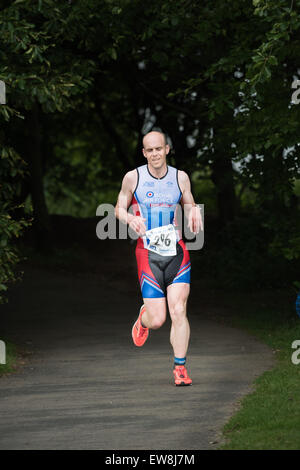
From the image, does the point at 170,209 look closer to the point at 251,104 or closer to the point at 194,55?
the point at 251,104

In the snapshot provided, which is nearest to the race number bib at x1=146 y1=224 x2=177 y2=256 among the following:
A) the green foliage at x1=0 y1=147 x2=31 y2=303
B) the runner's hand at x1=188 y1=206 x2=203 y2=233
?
the runner's hand at x1=188 y1=206 x2=203 y2=233

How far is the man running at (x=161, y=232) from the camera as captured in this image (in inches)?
346

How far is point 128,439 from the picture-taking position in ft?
22.9

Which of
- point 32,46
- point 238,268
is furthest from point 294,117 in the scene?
point 238,268

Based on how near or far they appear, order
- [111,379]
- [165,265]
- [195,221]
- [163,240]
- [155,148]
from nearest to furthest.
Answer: [195,221], [155,148], [163,240], [165,265], [111,379]

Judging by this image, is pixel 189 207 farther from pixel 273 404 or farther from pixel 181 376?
pixel 273 404

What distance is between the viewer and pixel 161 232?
29.0 feet

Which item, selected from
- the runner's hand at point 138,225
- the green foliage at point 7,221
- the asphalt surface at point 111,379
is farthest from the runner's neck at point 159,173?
the green foliage at point 7,221

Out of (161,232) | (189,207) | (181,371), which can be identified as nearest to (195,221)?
(189,207)

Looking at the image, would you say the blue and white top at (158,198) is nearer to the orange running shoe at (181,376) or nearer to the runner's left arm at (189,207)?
the runner's left arm at (189,207)

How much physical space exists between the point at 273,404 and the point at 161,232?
78.4 inches

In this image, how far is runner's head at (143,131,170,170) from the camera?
344 inches

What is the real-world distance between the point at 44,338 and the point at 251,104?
15.2ft
